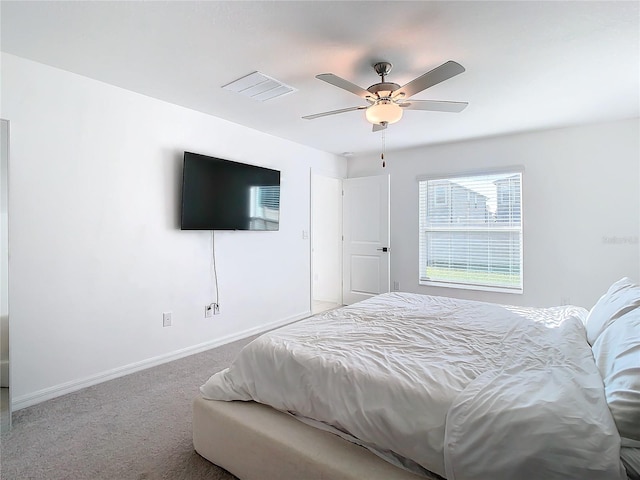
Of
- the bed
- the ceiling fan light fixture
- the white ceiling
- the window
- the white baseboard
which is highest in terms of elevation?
the white ceiling

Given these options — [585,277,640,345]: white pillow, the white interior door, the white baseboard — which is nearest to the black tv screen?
the white baseboard

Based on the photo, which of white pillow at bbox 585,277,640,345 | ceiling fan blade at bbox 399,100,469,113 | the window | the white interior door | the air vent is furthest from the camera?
the white interior door

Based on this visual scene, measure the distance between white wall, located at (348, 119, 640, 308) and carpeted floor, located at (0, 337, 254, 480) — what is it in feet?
12.2

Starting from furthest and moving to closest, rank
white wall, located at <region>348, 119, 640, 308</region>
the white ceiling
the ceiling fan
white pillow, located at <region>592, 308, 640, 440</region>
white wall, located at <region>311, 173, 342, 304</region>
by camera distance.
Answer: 1. white wall, located at <region>311, 173, 342, 304</region>
2. white wall, located at <region>348, 119, 640, 308</region>
3. the ceiling fan
4. the white ceiling
5. white pillow, located at <region>592, 308, 640, 440</region>

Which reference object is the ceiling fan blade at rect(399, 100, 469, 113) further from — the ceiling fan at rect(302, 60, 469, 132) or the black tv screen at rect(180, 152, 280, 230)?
the black tv screen at rect(180, 152, 280, 230)

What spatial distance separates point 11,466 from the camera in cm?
178

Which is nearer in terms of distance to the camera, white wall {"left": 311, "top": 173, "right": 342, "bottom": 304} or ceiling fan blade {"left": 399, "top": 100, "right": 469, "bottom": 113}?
ceiling fan blade {"left": 399, "top": 100, "right": 469, "bottom": 113}

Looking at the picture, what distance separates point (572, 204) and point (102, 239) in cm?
481

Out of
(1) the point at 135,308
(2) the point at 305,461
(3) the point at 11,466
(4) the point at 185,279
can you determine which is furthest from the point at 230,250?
(2) the point at 305,461

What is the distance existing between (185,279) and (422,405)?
8.84 feet

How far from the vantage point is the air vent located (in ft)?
8.58

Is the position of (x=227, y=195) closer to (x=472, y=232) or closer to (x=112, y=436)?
(x=112, y=436)

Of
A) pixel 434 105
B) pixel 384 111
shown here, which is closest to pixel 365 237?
pixel 434 105

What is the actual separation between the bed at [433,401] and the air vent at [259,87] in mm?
1871
